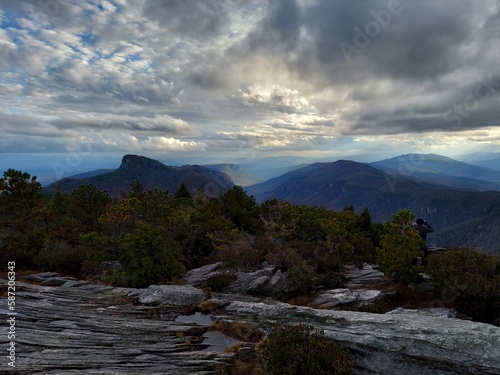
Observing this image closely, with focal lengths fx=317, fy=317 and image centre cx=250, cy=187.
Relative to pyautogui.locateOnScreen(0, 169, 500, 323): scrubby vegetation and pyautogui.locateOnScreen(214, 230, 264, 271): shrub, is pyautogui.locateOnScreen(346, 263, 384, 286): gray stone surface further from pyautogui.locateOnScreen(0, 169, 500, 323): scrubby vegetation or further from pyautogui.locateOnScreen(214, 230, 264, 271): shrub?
pyautogui.locateOnScreen(214, 230, 264, 271): shrub

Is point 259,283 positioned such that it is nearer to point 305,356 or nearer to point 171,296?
point 171,296

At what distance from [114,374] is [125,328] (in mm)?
Answer: 5105

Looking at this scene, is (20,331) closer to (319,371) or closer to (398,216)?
(319,371)

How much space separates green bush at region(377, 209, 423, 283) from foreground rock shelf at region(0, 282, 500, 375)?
8.00m

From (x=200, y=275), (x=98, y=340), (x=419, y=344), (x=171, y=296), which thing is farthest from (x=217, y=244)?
(x=419, y=344)

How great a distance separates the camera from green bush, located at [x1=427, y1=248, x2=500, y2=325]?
17.5m

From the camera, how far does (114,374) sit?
33.2 ft

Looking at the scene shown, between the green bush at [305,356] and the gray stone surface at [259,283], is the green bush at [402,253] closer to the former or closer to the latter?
the gray stone surface at [259,283]

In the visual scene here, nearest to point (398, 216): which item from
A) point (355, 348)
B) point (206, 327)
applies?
point (355, 348)

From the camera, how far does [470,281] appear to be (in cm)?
1770

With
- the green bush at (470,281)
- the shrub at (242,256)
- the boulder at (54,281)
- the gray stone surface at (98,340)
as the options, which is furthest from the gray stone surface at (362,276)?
the boulder at (54,281)

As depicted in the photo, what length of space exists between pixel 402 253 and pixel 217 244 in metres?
18.2

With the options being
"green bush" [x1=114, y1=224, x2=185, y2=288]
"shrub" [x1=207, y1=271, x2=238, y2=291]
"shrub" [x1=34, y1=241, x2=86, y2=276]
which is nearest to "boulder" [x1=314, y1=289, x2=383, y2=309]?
"shrub" [x1=207, y1=271, x2=238, y2=291]

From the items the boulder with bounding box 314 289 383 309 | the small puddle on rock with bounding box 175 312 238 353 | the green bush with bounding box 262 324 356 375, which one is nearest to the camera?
the green bush with bounding box 262 324 356 375
